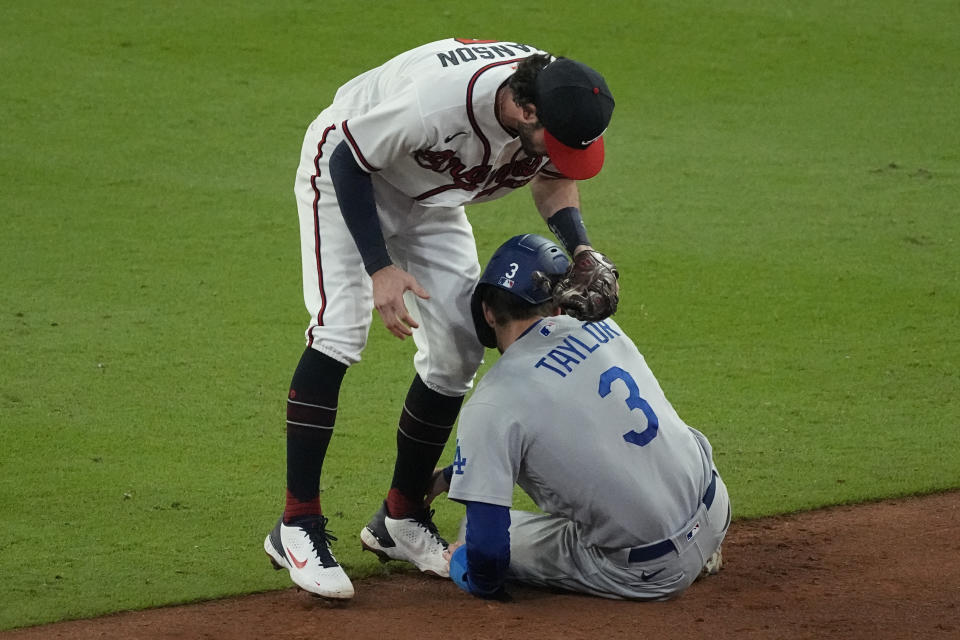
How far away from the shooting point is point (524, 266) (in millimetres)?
3184

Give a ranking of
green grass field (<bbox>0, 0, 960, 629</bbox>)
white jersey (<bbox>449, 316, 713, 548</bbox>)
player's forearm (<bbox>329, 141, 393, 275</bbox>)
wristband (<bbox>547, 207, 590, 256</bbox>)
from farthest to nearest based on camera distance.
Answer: green grass field (<bbox>0, 0, 960, 629</bbox>), wristband (<bbox>547, 207, 590, 256</bbox>), player's forearm (<bbox>329, 141, 393, 275</bbox>), white jersey (<bbox>449, 316, 713, 548</bbox>)

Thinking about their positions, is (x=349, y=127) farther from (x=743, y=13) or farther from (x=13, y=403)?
(x=743, y=13)

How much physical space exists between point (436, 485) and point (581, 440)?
2.43 feet

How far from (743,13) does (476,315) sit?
296 inches

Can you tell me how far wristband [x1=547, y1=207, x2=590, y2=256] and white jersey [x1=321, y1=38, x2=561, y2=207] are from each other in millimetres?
151

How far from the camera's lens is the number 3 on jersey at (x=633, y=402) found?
10.1 ft

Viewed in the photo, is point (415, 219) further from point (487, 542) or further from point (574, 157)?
point (487, 542)

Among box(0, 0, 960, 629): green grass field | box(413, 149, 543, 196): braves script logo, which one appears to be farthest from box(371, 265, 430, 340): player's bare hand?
box(0, 0, 960, 629): green grass field

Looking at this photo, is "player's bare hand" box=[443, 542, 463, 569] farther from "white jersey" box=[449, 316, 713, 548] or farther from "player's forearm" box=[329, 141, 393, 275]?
"player's forearm" box=[329, 141, 393, 275]

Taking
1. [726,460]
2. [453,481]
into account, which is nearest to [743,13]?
[726,460]

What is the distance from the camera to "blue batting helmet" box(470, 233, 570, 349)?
3.18m

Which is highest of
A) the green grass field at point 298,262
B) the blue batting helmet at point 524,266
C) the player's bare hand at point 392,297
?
the blue batting helmet at point 524,266

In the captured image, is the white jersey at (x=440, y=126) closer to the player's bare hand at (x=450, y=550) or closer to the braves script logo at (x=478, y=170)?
the braves script logo at (x=478, y=170)

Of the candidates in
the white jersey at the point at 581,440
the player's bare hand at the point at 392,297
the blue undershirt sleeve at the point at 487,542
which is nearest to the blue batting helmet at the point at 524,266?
the white jersey at the point at 581,440
